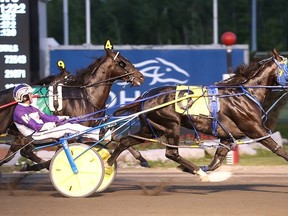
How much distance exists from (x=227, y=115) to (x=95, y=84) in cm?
215

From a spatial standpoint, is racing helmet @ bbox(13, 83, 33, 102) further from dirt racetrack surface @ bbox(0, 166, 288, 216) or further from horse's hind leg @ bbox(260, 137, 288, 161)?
horse's hind leg @ bbox(260, 137, 288, 161)

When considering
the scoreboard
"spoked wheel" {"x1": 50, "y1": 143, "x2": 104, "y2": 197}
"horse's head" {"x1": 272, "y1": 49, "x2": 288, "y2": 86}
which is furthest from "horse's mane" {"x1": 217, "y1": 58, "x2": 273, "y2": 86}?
the scoreboard

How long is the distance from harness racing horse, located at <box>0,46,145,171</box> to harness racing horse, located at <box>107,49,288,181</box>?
86 centimetres

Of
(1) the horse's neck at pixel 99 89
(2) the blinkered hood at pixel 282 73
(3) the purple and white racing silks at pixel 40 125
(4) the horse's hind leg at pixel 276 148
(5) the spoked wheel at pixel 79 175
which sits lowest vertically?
(5) the spoked wheel at pixel 79 175

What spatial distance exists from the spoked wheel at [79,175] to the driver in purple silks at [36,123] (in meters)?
0.34

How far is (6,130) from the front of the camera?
11.8 meters

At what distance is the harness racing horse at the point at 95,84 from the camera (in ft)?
39.8

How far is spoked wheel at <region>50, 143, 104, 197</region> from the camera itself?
10719 mm

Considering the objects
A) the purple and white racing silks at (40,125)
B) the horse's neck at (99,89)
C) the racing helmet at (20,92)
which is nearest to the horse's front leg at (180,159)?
the purple and white racing silks at (40,125)

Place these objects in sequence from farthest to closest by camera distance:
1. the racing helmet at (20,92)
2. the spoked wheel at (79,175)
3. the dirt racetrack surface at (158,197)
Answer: the racing helmet at (20,92) → the spoked wheel at (79,175) → the dirt racetrack surface at (158,197)

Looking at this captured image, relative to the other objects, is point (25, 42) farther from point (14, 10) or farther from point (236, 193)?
point (236, 193)

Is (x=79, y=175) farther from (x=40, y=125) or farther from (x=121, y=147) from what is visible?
(x=121, y=147)

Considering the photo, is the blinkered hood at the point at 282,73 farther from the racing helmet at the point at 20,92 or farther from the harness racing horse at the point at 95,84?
the racing helmet at the point at 20,92

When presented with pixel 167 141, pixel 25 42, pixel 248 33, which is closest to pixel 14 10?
pixel 25 42
